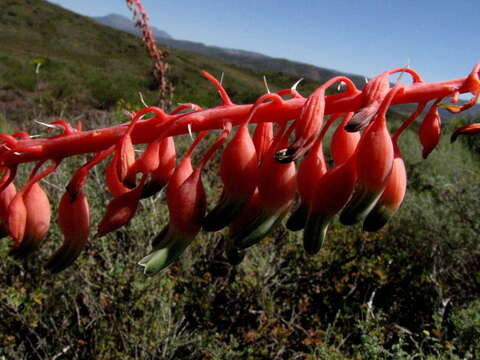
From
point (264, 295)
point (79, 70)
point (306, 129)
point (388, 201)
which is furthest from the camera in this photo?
point (79, 70)

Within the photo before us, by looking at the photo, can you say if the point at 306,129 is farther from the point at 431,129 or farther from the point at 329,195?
the point at 431,129

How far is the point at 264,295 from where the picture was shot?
378 centimetres

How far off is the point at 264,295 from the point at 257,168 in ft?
10.3

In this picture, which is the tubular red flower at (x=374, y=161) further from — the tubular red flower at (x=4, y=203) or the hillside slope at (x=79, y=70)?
the hillside slope at (x=79, y=70)

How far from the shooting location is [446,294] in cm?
416

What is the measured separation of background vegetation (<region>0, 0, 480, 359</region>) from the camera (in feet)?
10.4

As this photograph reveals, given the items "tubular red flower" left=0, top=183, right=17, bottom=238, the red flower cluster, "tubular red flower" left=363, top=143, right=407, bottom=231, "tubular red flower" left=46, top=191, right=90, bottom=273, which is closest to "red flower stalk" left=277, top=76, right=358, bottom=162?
the red flower cluster

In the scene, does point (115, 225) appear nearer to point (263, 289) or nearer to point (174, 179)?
point (174, 179)

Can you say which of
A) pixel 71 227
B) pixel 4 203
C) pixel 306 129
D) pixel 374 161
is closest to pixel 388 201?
pixel 374 161

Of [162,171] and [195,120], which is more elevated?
[195,120]

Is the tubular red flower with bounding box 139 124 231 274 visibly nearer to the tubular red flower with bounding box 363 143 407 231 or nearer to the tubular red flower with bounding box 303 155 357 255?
the tubular red flower with bounding box 303 155 357 255

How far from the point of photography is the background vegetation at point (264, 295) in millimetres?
3182

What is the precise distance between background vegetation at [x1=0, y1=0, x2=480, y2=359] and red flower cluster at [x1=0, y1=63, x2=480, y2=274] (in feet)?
6.70

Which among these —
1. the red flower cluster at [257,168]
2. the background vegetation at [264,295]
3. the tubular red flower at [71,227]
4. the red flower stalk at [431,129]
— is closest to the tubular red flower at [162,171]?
the red flower cluster at [257,168]
